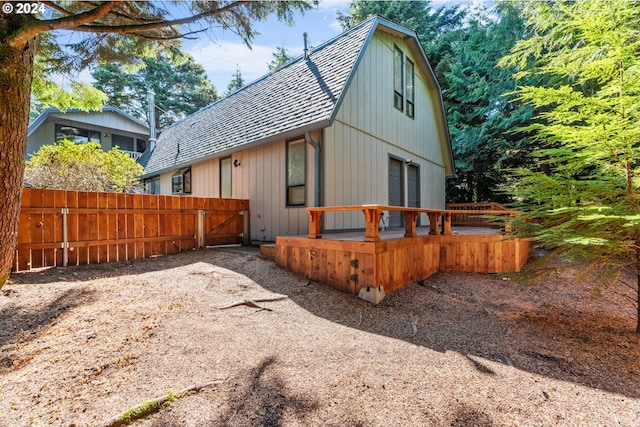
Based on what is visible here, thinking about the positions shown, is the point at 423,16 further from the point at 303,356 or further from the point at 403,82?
the point at 303,356

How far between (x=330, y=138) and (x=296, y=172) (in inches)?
43.3

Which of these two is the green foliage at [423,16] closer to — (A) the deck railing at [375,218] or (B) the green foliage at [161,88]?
(A) the deck railing at [375,218]

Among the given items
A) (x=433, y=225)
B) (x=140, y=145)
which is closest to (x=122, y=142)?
(x=140, y=145)

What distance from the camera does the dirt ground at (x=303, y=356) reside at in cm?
190

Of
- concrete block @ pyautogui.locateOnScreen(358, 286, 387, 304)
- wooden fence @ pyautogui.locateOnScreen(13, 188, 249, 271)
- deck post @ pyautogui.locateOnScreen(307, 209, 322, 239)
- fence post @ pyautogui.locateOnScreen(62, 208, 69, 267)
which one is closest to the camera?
concrete block @ pyautogui.locateOnScreen(358, 286, 387, 304)

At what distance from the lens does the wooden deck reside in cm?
407

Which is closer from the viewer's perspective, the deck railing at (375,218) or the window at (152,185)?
the deck railing at (375,218)

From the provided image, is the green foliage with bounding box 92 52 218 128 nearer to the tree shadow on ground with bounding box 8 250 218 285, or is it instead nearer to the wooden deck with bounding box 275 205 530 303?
the tree shadow on ground with bounding box 8 250 218 285

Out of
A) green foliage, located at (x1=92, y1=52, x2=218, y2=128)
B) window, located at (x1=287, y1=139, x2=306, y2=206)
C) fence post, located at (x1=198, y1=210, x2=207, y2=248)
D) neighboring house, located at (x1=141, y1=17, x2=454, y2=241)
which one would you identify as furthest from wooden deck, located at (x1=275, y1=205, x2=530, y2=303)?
green foliage, located at (x1=92, y1=52, x2=218, y2=128)

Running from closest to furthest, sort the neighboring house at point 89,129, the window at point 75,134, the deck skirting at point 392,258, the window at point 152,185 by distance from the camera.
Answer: the deck skirting at point 392,258
the window at point 152,185
the neighboring house at point 89,129
the window at point 75,134

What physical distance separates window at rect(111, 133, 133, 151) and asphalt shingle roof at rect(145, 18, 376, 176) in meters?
7.87

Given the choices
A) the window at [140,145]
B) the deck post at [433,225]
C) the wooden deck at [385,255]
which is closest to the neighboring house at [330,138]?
the wooden deck at [385,255]

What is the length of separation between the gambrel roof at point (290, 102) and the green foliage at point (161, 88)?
1718 cm

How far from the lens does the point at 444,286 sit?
5.08 meters
